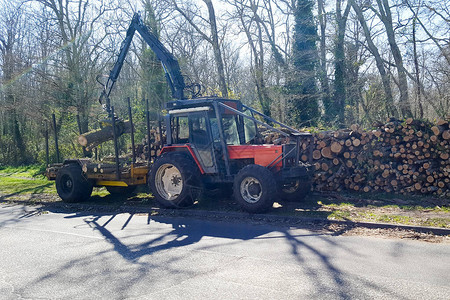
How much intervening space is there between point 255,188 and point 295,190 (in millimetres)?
1709

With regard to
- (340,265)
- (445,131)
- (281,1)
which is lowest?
(340,265)

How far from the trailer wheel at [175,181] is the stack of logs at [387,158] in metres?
4.10

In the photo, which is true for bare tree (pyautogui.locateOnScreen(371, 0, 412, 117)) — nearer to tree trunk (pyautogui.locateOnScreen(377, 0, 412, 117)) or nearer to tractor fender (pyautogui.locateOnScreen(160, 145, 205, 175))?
tree trunk (pyautogui.locateOnScreen(377, 0, 412, 117))

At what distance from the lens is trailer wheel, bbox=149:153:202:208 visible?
10656 millimetres

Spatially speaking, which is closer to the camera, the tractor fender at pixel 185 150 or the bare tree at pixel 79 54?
the tractor fender at pixel 185 150

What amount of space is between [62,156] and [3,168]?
6.80 m

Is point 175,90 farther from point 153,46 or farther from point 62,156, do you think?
point 62,156

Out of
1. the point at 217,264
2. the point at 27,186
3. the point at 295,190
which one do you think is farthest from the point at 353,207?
the point at 27,186

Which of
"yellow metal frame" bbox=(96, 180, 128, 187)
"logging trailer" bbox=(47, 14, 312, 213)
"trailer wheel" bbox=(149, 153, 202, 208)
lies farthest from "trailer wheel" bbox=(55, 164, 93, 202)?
"trailer wheel" bbox=(149, 153, 202, 208)

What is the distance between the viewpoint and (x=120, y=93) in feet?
115

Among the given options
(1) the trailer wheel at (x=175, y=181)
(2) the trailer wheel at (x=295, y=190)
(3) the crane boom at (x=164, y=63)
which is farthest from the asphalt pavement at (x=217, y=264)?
(3) the crane boom at (x=164, y=63)

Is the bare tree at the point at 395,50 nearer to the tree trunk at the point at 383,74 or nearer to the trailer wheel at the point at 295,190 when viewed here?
the tree trunk at the point at 383,74

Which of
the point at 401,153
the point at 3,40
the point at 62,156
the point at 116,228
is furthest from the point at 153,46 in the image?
the point at 3,40

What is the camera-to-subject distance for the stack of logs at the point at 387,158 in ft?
35.9
